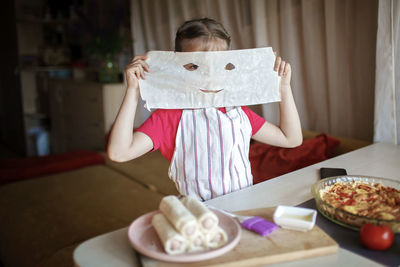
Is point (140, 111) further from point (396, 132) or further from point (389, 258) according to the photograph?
point (389, 258)

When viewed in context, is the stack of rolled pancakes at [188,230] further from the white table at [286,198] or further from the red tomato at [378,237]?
the red tomato at [378,237]

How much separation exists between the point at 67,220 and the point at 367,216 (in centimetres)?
129

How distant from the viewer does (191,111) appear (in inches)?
42.2

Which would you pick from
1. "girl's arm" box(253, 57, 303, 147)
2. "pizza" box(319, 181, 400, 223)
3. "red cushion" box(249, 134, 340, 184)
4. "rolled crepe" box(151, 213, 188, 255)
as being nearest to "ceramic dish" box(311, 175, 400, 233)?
"pizza" box(319, 181, 400, 223)

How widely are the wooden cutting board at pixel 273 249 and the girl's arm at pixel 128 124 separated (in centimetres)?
39

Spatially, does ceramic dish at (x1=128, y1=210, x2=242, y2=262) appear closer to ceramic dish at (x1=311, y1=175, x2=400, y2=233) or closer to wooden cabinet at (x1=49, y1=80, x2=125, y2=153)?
ceramic dish at (x1=311, y1=175, x2=400, y2=233)

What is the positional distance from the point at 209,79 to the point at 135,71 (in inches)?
7.8

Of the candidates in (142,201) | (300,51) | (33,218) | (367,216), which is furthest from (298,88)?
(33,218)

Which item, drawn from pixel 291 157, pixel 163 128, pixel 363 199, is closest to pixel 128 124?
pixel 163 128

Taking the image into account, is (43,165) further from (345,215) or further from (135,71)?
(345,215)

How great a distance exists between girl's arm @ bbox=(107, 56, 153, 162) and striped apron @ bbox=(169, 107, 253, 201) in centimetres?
12

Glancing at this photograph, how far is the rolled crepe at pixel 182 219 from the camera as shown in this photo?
0.59 metres

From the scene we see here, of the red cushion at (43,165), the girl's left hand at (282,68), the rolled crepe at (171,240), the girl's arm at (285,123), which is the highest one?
the girl's left hand at (282,68)

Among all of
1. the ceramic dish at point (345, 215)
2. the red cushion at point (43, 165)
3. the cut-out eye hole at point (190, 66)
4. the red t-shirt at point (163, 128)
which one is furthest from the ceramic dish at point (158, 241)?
the red cushion at point (43, 165)
